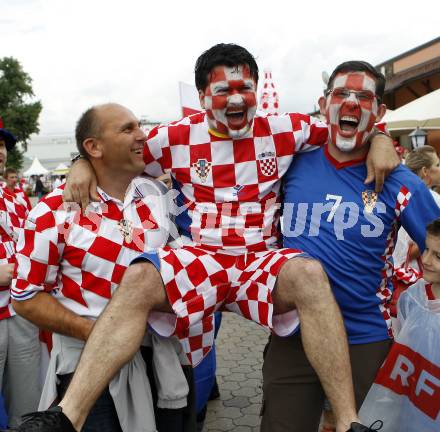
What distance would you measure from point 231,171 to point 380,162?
626mm

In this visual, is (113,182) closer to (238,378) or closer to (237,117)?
(237,117)

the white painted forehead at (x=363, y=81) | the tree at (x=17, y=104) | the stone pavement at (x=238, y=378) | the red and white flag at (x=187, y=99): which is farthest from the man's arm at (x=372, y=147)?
the tree at (x=17, y=104)

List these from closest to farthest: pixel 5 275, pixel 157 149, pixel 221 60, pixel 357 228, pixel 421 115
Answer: pixel 357 228
pixel 221 60
pixel 157 149
pixel 5 275
pixel 421 115

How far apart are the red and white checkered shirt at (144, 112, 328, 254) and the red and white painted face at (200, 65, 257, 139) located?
8cm

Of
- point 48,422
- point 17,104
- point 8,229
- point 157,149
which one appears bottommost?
point 48,422

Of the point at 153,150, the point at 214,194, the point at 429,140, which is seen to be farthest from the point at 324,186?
the point at 429,140

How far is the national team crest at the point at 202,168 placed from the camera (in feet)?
7.29

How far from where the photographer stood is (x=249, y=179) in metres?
2.19

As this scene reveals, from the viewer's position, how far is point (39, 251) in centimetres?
197

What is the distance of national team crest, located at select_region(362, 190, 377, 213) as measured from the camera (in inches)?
82.3

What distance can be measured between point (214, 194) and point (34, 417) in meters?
1.11

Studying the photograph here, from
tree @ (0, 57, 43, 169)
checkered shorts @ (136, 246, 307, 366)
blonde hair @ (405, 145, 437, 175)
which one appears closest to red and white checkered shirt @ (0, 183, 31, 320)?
checkered shorts @ (136, 246, 307, 366)

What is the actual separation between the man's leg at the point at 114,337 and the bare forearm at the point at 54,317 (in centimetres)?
22

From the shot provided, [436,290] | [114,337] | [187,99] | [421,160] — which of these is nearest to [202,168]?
[114,337]
